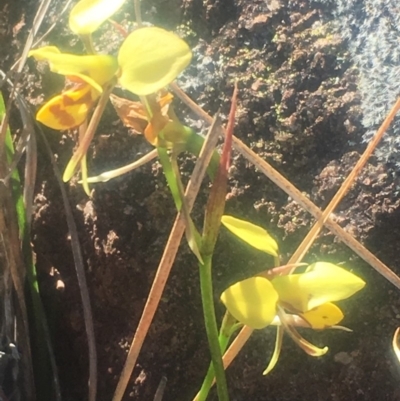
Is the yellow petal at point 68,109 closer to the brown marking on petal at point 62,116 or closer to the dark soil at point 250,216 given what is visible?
the brown marking on petal at point 62,116

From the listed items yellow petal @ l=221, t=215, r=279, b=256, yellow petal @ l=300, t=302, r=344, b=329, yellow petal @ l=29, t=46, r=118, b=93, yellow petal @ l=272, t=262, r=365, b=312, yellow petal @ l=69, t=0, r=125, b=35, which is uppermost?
yellow petal @ l=69, t=0, r=125, b=35

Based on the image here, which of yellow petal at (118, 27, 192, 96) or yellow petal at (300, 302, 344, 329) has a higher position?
yellow petal at (118, 27, 192, 96)

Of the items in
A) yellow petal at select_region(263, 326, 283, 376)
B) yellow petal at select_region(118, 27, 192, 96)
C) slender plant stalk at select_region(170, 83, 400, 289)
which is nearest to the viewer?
yellow petal at select_region(118, 27, 192, 96)

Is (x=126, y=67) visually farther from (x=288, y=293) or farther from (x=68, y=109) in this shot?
(x=288, y=293)

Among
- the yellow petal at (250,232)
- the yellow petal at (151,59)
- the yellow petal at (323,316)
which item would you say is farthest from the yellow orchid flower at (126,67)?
the yellow petal at (323,316)

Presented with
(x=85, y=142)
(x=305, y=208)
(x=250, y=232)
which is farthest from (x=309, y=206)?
(x=85, y=142)

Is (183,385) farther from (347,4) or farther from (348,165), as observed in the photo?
(347,4)

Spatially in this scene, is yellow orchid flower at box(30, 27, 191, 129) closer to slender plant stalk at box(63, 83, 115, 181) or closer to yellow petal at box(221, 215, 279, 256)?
slender plant stalk at box(63, 83, 115, 181)

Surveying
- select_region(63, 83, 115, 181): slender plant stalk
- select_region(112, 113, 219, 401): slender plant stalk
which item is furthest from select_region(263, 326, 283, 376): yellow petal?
select_region(63, 83, 115, 181): slender plant stalk
